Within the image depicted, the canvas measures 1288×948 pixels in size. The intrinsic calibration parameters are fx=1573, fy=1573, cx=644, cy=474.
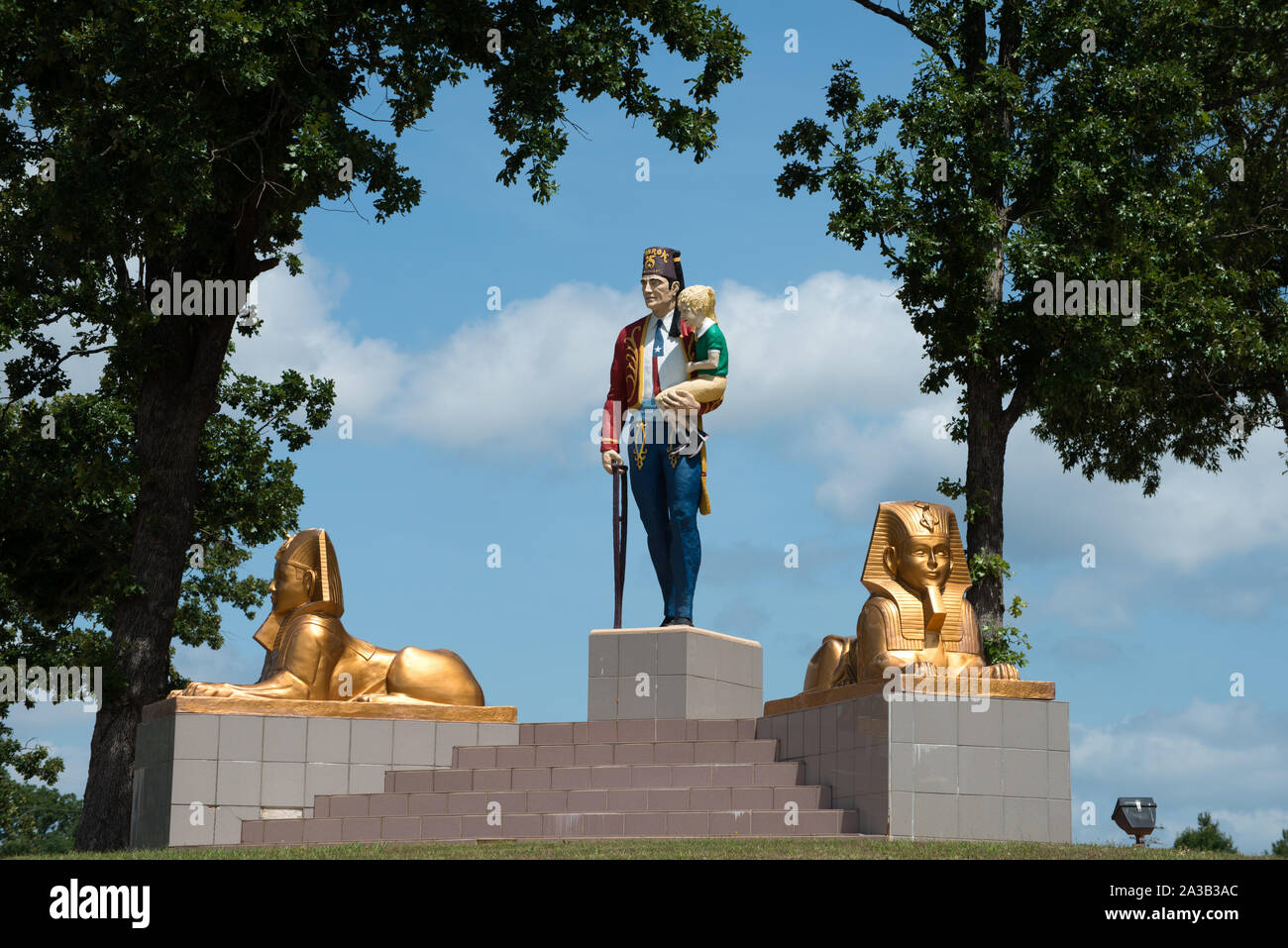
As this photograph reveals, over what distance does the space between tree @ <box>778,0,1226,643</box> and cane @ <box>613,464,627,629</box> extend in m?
4.76

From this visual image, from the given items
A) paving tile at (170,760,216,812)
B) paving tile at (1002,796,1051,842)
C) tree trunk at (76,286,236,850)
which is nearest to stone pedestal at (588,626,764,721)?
paving tile at (1002,796,1051,842)

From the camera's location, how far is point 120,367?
56.7 feet

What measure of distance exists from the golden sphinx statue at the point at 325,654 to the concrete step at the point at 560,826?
1199mm

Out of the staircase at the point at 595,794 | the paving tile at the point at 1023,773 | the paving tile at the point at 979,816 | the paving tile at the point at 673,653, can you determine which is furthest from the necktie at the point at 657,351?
the paving tile at the point at 1023,773

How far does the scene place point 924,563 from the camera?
40.4 ft

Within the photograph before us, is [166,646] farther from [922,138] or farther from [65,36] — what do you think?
[922,138]

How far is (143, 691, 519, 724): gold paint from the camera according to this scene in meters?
13.1

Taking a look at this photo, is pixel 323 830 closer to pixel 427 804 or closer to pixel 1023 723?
pixel 427 804

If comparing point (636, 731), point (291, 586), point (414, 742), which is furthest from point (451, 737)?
point (291, 586)

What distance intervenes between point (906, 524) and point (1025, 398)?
6.00 meters

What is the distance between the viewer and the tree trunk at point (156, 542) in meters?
16.9

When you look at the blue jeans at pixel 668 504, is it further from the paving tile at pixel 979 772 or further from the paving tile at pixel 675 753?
the paving tile at pixel 979 772

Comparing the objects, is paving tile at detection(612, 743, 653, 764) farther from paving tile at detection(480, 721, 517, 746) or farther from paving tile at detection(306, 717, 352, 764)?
paving tile at detection(306, 717, 352, 764)
